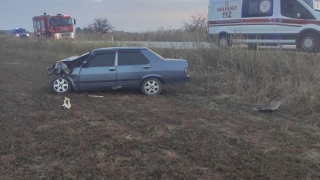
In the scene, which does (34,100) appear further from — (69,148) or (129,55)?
(69,148)

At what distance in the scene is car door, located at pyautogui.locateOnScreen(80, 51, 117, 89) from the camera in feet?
32.5

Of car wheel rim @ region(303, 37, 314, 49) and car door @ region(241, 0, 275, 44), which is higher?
car door @ region(241, 0, 275, 44)

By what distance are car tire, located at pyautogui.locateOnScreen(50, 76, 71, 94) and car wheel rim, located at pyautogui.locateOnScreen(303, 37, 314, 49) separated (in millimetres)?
10104

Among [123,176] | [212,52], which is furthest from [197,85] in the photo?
[123,176]

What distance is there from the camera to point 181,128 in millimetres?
6637

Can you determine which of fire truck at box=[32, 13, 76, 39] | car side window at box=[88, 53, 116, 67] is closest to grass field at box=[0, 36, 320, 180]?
car side window at box=[88, 53, 116, 67]

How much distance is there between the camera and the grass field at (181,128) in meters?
4.82

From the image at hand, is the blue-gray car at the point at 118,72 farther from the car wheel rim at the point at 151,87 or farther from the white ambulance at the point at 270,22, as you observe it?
the white ambulance at the point at 270,22

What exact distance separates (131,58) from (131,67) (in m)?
0.28

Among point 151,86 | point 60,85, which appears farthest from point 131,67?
point 60,85

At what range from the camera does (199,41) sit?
1455 centimetres

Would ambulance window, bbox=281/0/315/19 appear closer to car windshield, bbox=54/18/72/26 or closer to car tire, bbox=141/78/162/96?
car tire, bbox=141/78/162/96

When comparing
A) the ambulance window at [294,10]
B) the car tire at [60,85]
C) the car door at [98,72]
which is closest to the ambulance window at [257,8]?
the ambulance window at [294,10]

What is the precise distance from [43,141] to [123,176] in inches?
77.1
